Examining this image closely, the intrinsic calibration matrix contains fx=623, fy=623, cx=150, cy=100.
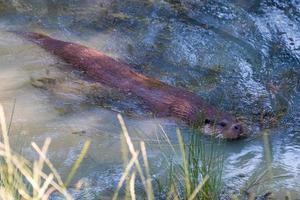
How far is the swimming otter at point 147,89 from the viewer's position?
4.59 m

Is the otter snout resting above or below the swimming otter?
below

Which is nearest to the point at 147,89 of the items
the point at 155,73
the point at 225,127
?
the point at 155,73

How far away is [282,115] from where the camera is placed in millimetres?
5141

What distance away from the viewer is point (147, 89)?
5.12 metres

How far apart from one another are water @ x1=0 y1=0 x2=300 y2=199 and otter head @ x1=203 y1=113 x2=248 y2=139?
0.27ft

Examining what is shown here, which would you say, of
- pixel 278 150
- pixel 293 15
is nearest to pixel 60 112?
pixel 278 150

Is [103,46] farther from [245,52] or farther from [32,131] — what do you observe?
[32,131]

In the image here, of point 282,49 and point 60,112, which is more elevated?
point 282,49

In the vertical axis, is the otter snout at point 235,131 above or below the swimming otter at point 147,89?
below

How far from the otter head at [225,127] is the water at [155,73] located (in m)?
0.08

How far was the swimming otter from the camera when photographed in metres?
4.59

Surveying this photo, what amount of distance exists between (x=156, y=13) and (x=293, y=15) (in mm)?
1523

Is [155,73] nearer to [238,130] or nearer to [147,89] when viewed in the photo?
[147,89]

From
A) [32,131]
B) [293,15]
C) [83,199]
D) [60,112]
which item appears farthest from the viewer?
[293,15]
